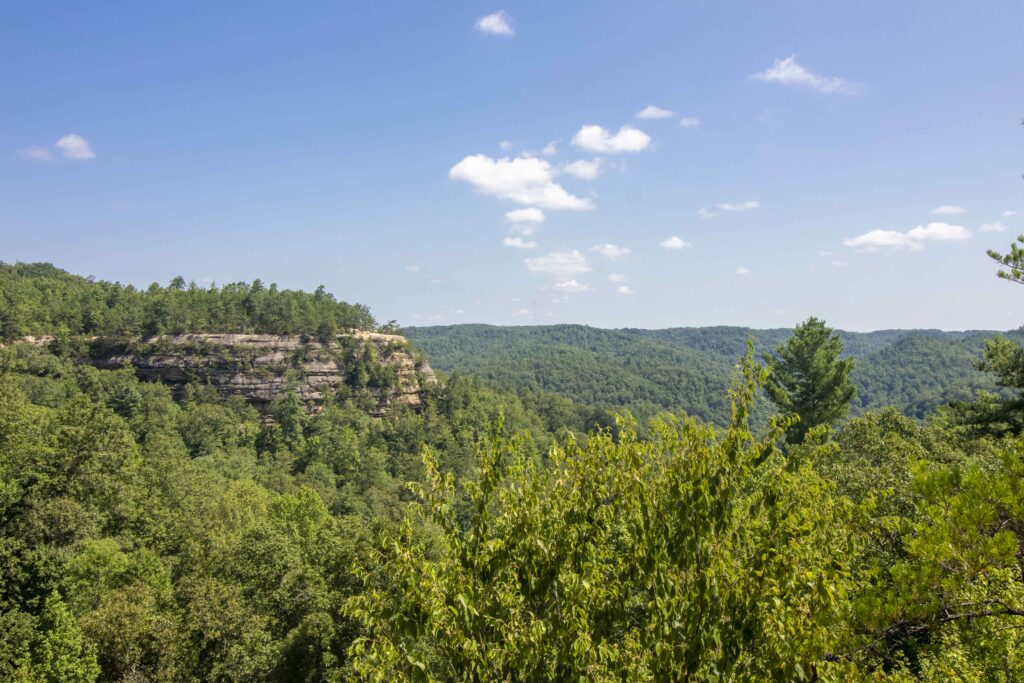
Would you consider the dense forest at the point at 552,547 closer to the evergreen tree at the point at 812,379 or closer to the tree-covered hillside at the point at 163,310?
the evergreen tree at the point at 812,379

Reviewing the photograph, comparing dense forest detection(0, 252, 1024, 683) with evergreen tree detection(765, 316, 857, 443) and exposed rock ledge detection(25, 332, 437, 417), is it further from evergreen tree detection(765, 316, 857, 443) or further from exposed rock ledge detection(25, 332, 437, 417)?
exposed rock ledge detection(25, 332, 437, 417)

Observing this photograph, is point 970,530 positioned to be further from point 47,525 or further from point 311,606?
point 47,525

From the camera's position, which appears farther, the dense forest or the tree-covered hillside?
the tree-covered hillside

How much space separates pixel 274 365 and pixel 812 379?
83449 mm

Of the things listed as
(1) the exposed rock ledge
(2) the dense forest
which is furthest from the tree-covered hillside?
(2) the dense forest

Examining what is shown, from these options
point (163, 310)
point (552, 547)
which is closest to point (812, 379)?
point (552, 547)

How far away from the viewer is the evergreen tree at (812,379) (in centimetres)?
2967

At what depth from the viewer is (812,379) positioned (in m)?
30.7

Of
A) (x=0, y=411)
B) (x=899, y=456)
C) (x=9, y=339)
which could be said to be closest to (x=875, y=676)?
(x=899, y=456)

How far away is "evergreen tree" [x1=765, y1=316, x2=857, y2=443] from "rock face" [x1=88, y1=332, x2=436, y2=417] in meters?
72.0

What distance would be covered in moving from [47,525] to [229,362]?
66.0 metres

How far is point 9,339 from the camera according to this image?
248 ft

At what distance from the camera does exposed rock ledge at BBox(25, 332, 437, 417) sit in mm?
85250

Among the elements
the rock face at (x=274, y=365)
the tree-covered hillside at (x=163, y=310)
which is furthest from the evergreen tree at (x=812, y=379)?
the tree-covered hillside at (x=163, y=310)
